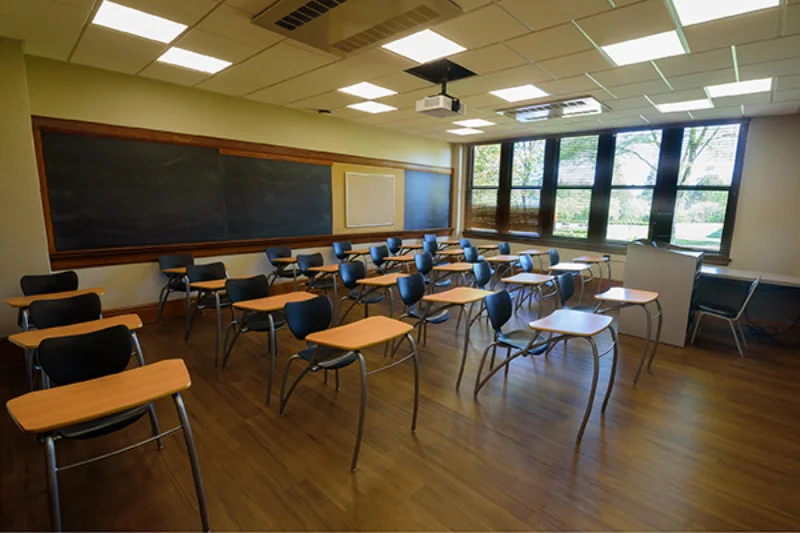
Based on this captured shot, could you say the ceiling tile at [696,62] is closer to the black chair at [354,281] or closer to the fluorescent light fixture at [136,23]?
the black chair at [354,281]

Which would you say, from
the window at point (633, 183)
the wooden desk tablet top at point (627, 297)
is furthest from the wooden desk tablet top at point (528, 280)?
the window at point (633, 183)

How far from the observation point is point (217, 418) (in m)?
2.80

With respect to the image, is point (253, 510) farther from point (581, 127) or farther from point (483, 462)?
point (581, 127)

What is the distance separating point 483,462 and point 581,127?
22.2ft

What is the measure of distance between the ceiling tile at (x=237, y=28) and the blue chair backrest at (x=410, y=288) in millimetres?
2520

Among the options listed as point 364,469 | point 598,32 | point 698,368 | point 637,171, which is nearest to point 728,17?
point 598,32

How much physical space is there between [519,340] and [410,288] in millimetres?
1277

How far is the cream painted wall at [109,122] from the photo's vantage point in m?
3.62

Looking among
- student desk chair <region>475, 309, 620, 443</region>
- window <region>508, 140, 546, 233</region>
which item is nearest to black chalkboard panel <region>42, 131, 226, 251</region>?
student desk chair <region>475, 309, 620, 443</region>

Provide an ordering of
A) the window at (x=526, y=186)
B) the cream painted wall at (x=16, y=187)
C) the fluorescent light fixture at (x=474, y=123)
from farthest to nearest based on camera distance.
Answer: the window at (x=526, y=186), the fluorescent light fixture at (x=474, y=123), the cream painted wall at (x=16, y=187)

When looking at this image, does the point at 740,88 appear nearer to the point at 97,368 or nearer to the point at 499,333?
the point at 499,333

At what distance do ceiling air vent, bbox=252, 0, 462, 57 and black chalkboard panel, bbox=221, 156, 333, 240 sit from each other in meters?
3.14

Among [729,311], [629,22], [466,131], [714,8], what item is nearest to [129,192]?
[629,22]

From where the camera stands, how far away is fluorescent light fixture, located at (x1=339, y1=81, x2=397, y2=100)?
481 centimetres
